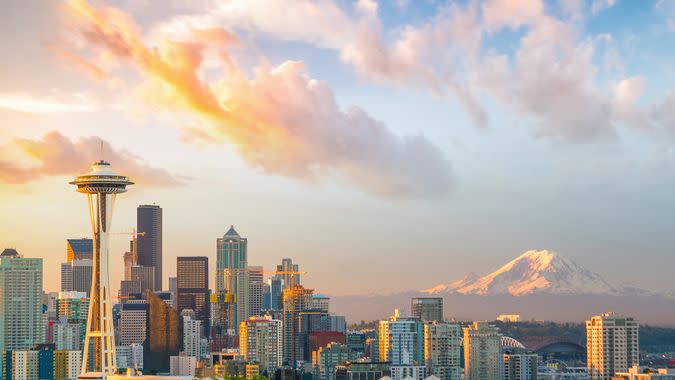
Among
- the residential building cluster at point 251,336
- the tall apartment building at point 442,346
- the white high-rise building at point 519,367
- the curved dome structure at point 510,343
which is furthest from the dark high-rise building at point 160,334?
the white high-rise building at point 519,367

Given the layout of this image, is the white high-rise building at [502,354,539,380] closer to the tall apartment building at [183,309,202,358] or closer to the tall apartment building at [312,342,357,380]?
the tall apartment building at [312,342,357,380]

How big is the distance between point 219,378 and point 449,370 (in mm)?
16261

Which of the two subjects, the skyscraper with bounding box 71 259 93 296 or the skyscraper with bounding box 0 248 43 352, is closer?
the skyscraper with bounding box 0 248 43 352

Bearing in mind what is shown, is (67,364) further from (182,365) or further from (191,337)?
(191,337)

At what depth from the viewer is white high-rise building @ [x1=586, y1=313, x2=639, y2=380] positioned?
8631 centimetres

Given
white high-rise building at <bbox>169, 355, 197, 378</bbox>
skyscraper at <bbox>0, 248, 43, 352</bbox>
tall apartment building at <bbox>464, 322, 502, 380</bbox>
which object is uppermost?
skyscraper at <bbox>0, 248, 43, 352</bbox>

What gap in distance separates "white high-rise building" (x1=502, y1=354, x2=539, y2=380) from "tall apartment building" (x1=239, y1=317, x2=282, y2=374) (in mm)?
22953

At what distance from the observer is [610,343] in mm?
87438

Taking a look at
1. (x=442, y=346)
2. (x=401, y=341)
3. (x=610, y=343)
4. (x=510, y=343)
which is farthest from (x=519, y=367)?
(x=510, y=343)

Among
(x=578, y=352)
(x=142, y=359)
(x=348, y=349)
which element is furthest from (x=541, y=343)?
(x=142, y=359)

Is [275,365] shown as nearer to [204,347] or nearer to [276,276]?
[204,347]

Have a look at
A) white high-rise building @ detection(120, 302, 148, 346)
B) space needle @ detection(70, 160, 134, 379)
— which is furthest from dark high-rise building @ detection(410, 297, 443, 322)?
space needle @ detection(70, 160, 134, 379)

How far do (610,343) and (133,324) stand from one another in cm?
5259

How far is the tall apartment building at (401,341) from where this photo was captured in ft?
318
